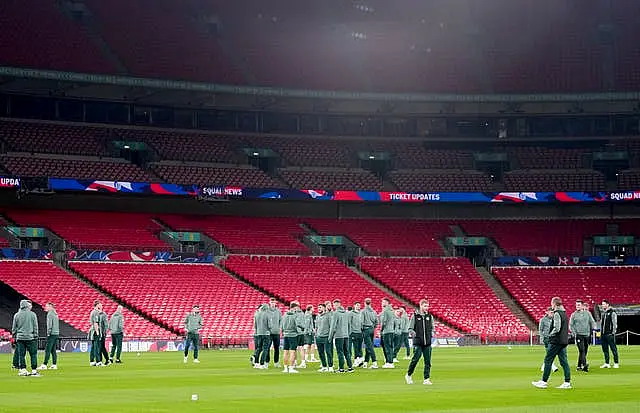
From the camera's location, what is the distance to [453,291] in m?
72.3

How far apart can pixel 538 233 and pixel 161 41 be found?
2911 centimetres

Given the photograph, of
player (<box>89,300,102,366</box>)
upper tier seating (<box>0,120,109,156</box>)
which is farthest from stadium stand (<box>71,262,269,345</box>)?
player (<box>89,300,102,366</box>)

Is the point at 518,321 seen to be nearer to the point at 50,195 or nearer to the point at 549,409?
the point at 50,195

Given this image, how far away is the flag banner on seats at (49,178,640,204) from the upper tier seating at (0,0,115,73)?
7.62 meters

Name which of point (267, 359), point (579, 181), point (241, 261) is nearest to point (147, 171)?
point (241, 261)

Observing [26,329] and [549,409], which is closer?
[549,409]

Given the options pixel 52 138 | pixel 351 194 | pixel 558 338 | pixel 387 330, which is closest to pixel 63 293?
pixel 52 138

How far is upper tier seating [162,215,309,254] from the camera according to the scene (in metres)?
74.4

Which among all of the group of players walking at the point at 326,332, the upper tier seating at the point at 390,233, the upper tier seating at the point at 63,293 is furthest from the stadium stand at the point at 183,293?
the group of players walking at the point at 326,332

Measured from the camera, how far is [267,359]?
125 ft

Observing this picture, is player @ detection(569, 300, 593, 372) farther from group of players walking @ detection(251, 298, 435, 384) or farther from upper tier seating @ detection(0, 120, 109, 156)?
upper tier seating @ detection(0, 120, 109, 156)

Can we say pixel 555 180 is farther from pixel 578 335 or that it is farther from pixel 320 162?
pixel 578 335

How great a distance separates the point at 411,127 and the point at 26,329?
54307 mm

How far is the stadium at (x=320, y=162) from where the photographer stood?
2660 inches
